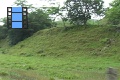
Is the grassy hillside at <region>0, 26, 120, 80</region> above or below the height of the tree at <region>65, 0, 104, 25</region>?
below

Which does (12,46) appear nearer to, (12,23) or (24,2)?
(24,2)

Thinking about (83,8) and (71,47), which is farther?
(83,8)

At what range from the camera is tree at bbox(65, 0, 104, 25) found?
32.2 meters

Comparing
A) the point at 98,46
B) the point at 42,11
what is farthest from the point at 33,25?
the point at 98,46

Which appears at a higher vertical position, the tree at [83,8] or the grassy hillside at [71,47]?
the tree at [83,8]

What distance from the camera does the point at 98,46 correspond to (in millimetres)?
28031

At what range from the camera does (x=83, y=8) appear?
32500 mm

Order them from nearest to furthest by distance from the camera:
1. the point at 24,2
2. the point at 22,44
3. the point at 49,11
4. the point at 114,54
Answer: the point at 114,54, the point at 49,11, the point at 22,44, the point at 24,2

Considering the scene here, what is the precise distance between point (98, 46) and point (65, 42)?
5.51 m

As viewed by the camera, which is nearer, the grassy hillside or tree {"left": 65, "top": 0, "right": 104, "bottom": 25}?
the grassy hillside

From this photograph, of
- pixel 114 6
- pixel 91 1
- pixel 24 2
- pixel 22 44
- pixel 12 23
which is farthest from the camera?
pixel 24 2

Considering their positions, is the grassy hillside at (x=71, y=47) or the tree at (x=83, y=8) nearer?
the grassy hillside at (x=71, y=47)

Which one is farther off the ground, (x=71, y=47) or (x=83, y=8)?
(x=83, y=8)

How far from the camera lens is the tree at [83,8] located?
32219 mm
